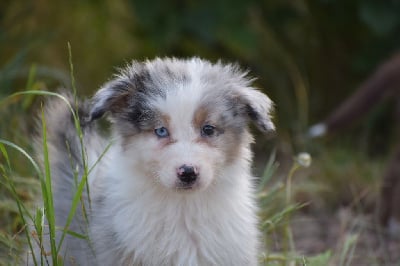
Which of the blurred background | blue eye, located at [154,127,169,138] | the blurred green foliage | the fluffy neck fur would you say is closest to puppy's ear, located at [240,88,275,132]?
the fluffy neck fur

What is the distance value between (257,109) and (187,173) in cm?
49

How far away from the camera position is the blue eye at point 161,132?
3312 mm

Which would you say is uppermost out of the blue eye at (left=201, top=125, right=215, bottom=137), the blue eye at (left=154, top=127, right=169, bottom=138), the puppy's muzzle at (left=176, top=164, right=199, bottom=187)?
the blue eye at (left=201, top=125, right=215, bottom=137)

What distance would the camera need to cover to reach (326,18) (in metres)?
8.14

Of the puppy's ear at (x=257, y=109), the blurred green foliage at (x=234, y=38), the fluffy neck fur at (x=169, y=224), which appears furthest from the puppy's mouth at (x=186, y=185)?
the blurred green foliage at (x=234, y=38)

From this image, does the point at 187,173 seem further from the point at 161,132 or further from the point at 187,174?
the point at 161,132

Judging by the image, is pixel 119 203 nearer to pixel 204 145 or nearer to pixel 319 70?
pixel 204 145

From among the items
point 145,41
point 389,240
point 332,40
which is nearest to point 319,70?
point 332,40

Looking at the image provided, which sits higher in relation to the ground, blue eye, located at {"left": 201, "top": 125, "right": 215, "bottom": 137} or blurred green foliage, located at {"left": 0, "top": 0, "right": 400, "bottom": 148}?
blurred green foliage, located at {"left": 0, "top": 0, "right": 400, "bottom": 148}

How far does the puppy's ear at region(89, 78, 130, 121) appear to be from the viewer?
3.41m

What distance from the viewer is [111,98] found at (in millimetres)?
3445

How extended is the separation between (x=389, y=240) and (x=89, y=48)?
351cm

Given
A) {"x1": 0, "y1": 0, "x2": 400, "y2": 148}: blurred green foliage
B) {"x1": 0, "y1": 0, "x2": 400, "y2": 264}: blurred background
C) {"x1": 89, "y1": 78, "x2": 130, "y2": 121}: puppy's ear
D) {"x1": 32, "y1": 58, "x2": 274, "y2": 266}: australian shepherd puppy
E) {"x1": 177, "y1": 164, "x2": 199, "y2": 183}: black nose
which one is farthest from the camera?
{"x1": 0, "y1": 0, "x2": 400, "y2": 148}: blurred green foliage

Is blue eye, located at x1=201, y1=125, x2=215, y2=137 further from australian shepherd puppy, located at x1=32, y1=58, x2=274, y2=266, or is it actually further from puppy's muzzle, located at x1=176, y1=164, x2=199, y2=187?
puppy's muzzle, located at x1=176, y1=164, x2=199, y2=187
